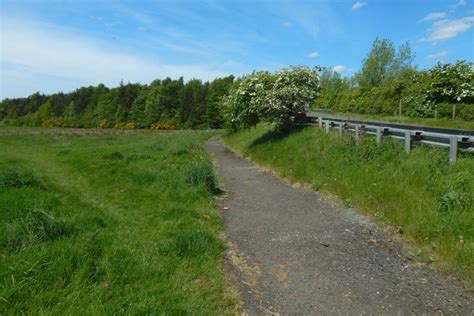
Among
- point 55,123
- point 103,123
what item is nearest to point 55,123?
point 55,123

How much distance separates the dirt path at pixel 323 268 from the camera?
15.9 ft

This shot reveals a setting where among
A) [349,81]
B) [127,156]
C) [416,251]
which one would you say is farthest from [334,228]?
[349,81]

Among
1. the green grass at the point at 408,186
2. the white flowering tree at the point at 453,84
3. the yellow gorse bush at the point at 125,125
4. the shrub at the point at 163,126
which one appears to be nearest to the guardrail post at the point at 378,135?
the green grass at the point at 408,186

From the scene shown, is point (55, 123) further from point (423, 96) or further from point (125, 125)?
point (423, 96)

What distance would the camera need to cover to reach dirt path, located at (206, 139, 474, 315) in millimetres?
4855

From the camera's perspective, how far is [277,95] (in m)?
19.1

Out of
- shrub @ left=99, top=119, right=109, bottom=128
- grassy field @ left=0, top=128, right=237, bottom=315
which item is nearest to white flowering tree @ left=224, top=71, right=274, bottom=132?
grassy field @ left=0, top=128, right=237, bottom=315

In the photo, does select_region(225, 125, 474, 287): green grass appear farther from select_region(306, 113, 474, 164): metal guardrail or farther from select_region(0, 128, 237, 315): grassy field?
select_region(0, 128, 237, 315): grassy field

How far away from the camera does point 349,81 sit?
7406 cm

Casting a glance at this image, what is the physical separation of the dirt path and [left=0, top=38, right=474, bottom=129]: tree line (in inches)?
444

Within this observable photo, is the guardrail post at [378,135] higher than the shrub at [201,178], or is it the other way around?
the guardrail post at [378,135]

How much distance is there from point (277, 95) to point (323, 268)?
1409 centimetres

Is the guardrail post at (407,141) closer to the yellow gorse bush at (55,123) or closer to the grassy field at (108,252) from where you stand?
the grassy field at (108,252)

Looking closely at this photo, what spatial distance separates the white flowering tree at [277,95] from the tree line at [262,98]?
5cm
